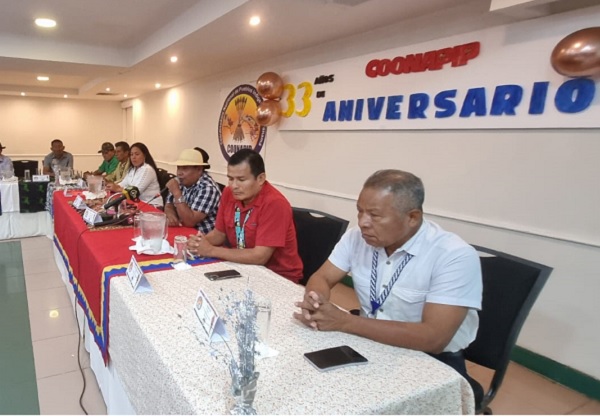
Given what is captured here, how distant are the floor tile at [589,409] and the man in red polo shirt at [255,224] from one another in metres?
1.58

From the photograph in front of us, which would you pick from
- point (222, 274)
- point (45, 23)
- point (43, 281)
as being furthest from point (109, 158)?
point (222, 274)

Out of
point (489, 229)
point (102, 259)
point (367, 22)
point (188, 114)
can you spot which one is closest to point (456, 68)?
point (367, 22)

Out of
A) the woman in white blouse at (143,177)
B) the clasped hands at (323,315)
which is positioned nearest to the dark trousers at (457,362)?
the clasped hands at (323,315)

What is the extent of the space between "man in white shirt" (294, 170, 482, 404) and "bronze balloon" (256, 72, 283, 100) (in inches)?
121

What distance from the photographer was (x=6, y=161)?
5113 mm

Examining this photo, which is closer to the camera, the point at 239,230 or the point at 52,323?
the point at 239,230

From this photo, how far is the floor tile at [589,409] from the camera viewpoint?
1993 millimetres

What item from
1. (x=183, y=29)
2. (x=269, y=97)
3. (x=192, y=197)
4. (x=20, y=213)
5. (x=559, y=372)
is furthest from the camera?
(x=20, y=213)

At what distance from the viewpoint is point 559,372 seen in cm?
223

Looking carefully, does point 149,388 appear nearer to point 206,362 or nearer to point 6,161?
point 206,362

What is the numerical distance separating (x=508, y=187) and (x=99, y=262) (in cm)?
229

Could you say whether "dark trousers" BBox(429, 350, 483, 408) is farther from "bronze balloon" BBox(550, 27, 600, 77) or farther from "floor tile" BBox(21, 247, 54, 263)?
"floor tile" BBox(21, 247, 54, 263)

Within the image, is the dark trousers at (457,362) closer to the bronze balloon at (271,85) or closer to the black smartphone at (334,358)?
the black smartphone at (334,358)

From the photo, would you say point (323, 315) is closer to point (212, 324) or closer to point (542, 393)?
point (212, 324)
